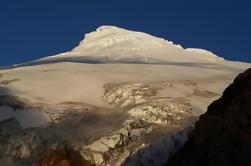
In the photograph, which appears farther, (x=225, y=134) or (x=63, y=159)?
(x=63, y=159)

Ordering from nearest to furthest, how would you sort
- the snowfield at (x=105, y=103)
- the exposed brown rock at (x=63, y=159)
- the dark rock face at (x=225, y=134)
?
the dark rock face at (x=225, y=134) < the exposed brown rock at (x=63, y=159) < the snowfield at (x=105, y=103)

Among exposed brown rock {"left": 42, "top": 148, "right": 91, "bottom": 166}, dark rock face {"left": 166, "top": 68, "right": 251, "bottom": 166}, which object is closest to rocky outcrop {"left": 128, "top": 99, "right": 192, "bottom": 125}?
exposed brown rock {"left": 42, "top": 148, "right": 91, "bottom": 166}

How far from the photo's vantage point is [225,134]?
6.70 metres

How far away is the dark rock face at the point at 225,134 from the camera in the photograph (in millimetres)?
6438

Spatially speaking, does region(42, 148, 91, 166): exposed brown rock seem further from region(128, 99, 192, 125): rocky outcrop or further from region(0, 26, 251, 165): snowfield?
region(128, 99, 192, 125): rocky outcrop

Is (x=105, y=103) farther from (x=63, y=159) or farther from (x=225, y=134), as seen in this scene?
(x=225, y=134)

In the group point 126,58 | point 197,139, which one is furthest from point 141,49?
point 197,139

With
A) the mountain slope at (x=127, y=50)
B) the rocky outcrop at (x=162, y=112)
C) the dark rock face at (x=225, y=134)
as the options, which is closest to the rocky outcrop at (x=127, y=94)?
the rocky outcrop at (x=162, y=112)

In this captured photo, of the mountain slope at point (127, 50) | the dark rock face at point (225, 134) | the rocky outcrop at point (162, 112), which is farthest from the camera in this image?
the mountain slope at point (127, 50)

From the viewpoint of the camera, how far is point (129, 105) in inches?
1043

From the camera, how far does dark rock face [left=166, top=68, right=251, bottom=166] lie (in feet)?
21.1

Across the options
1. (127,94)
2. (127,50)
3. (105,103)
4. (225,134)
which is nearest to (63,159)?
(225,134)

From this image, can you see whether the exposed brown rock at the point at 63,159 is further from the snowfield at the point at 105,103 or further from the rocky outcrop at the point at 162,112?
the rocky outcrop at the point at 162,112

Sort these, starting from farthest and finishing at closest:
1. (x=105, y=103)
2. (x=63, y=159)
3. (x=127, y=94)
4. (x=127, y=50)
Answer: (x=127, y=50) → (x=127, y=94) → (x=105, y=103) → (x=63, y=159)
